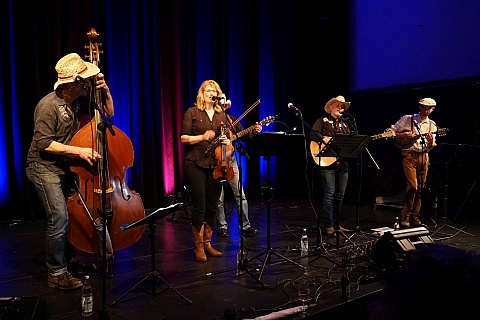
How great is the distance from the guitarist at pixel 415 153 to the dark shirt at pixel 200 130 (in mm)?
3381

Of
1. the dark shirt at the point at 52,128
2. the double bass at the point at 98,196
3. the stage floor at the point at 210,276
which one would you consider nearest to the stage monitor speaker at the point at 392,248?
the stage floor at the point at 210,276

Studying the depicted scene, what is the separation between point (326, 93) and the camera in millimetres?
11320

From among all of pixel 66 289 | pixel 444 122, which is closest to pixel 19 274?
pixel 66 289

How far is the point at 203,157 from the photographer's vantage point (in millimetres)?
5203

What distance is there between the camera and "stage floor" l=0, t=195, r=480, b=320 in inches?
152

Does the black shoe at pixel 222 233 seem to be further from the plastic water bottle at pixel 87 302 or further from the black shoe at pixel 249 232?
the plastic water bottle at pixel 87 302

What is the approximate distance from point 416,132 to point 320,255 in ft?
9.91

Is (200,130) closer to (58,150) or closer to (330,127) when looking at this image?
(58,150)

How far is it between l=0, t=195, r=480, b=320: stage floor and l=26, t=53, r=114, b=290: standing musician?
0.39 meters

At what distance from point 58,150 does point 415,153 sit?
5320 mm

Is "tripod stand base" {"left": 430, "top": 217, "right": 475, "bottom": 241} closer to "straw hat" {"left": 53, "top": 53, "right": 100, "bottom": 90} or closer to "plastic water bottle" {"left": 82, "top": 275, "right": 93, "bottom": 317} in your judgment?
"plastic water bottle" {"left": 82, "top": 275, "right": 93, "bottom": 317}

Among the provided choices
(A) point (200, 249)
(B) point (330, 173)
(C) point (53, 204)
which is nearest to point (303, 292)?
(A) point (200, 249)

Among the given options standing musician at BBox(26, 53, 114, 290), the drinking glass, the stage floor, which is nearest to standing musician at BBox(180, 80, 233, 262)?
the stage floor

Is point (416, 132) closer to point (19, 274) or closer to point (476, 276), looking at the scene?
point (19, 274)
